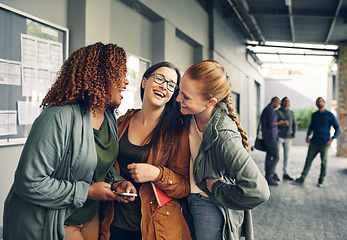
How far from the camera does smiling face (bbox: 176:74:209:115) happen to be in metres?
1.40

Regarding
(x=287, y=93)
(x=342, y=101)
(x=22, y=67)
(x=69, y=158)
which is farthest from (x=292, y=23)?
(x=287, y=93)

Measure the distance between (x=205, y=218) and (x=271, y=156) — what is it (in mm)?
5345

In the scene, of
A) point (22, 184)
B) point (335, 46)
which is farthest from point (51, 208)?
point (335, 46)

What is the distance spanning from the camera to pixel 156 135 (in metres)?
1.59

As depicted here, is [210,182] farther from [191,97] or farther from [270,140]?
[270,140]

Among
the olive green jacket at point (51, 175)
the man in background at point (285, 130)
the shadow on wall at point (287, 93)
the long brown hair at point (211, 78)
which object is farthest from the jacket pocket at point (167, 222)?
the shadow on wall at point (287, 93)

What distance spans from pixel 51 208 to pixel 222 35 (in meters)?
9.40

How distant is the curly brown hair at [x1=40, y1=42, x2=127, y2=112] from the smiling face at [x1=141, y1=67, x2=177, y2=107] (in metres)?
0.23

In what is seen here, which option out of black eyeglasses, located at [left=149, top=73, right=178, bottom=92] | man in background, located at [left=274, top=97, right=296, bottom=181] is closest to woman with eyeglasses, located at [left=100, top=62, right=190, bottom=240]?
black eyeglasses, located at [left=149, top=73, right=178, bottom=92]

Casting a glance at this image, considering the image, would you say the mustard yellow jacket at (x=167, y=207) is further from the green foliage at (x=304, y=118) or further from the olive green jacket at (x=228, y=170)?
the green foliage at (x=304, y=118)

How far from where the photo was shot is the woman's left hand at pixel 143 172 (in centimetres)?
140

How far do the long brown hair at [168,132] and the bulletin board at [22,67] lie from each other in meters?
1.79

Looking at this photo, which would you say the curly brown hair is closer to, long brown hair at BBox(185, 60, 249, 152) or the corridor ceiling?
long brown hair at BBox(185, 60, 249, 152)

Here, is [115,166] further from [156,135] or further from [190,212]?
[190,212]
